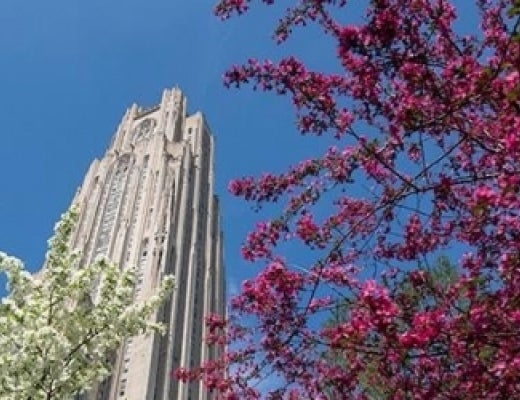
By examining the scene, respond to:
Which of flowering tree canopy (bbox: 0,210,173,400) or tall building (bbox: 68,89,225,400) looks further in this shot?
tall building (bbox: 68,89,225,400)

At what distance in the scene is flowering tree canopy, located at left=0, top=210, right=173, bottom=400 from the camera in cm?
946

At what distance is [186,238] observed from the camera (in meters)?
75.6

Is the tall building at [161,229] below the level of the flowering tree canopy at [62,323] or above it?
above

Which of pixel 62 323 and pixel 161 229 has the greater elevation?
pixel 161 229

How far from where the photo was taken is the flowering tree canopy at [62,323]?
9461 mm

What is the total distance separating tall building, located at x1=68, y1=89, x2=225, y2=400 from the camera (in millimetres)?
59125

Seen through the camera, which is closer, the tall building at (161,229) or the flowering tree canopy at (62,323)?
the flowering tree canopy at (62,323)

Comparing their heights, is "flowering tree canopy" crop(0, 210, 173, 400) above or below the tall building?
below

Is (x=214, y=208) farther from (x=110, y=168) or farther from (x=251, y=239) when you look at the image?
(x=251, y=239)

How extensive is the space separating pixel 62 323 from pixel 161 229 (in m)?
61.3

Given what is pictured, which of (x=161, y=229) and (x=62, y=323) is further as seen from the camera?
(x=161, y=229)

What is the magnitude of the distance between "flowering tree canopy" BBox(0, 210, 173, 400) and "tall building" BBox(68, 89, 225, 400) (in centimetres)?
4435

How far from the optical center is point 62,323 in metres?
10.1

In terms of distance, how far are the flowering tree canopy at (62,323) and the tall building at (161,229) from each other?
44349 mm
